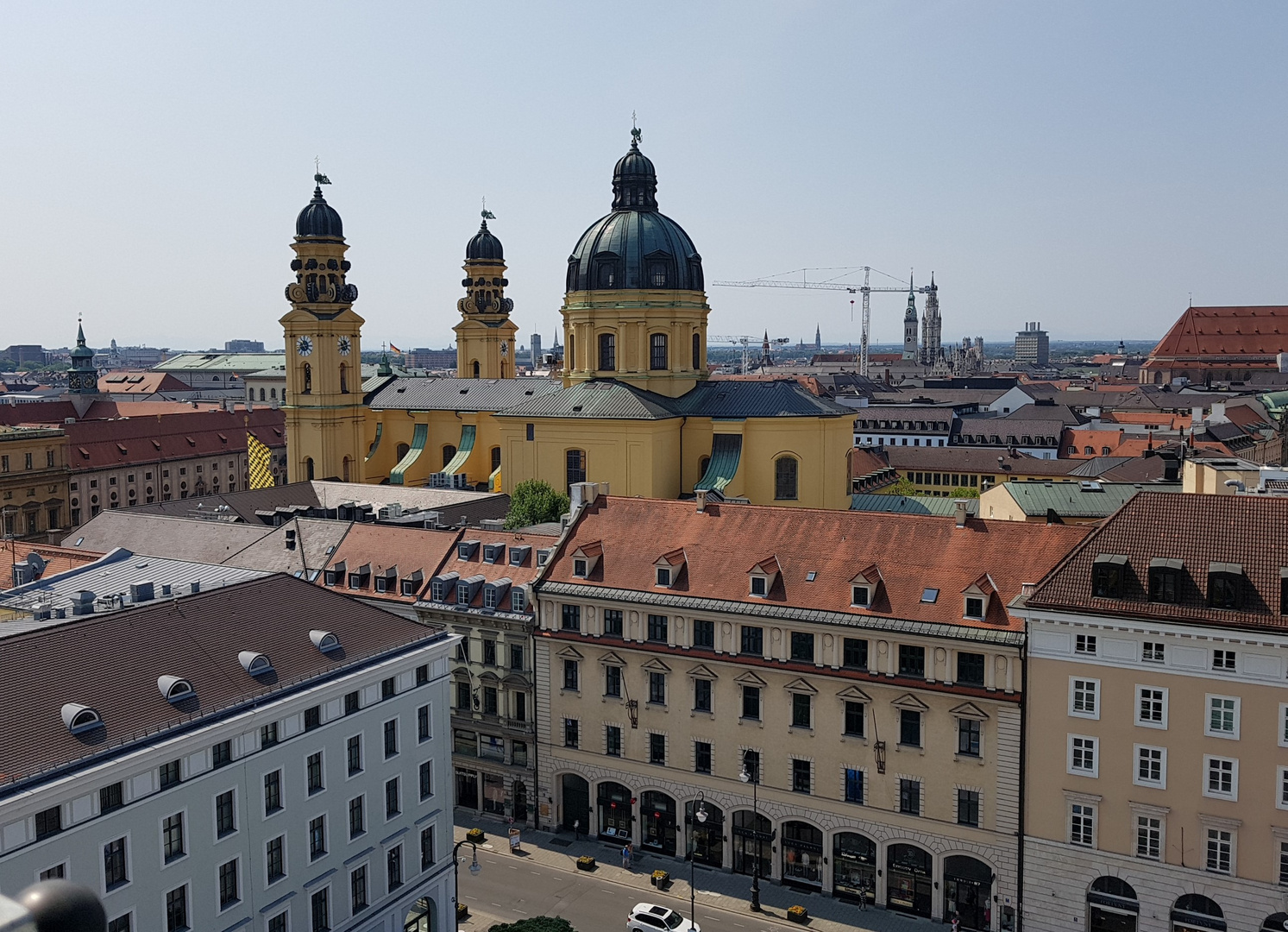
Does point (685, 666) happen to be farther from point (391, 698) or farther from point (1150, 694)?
point (1150, 694)

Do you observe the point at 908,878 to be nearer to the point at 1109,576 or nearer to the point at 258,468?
the point at 1109,576

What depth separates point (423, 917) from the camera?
4447cm

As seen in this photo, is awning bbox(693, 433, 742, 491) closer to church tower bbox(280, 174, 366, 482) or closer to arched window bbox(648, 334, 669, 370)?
arched window bbox(648, 334, 669, 370)

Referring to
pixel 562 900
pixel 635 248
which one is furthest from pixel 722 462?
pixel 562 900

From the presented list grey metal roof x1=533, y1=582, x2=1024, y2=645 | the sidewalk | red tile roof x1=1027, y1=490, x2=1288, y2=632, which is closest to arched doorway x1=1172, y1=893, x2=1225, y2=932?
the sidewalk

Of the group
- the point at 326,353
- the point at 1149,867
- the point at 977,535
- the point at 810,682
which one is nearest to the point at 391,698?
the point at 810,682

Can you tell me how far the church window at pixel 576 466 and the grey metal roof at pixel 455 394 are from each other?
20.3 m

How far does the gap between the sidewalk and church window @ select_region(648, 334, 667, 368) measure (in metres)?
42.3

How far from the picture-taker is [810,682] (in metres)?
48.9

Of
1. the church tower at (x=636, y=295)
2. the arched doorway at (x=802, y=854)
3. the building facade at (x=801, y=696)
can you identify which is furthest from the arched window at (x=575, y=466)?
the arched doorway at (x=802, y=854)

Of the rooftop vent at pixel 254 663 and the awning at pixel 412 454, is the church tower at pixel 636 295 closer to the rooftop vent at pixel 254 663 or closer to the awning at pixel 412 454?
the awning at pixel 412 454

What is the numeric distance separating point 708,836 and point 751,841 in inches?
83.9

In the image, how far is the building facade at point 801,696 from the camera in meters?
46.0

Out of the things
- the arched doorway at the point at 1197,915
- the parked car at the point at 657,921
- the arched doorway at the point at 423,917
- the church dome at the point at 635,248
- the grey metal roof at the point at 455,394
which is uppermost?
the church dome at the point at 635,248
